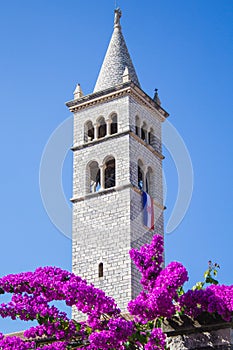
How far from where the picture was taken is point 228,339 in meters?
6.55

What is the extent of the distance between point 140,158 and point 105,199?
2687 millimetres

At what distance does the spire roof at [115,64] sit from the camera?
30562 mm

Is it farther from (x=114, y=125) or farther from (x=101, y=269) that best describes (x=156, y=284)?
(x=114, y=125)

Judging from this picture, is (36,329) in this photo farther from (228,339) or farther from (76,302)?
(228,339)

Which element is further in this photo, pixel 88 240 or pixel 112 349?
pixel 88 240

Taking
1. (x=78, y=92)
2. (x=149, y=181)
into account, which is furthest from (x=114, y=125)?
(x=149, y=181)

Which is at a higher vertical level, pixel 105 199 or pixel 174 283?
pixel 105 199

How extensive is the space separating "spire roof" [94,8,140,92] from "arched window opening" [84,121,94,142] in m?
1.76

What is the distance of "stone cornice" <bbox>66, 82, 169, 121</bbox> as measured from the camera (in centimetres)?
2925

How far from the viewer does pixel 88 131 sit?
30625 mm

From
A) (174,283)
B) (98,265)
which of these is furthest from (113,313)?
(98,265)

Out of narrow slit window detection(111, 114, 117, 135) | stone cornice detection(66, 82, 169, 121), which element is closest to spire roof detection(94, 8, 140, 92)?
stone cornice detection(66, 82, 169, 121)

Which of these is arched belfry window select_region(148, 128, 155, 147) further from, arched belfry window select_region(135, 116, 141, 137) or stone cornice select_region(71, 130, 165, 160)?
arched belfry window select_region(135, 116, 141, 137)

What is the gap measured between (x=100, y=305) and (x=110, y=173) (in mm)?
20627
